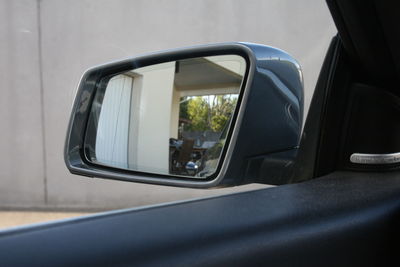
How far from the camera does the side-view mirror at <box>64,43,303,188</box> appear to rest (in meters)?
1.12

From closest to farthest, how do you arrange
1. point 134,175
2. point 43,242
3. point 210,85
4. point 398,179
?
point 43,242 → point 398,179 → point 210,85 → point 134,175

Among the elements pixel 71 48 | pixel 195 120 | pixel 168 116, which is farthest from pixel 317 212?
pixel 71 48

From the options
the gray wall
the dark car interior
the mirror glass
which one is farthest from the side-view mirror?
the gray wall

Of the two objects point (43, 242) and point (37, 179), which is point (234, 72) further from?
point (37, 179)

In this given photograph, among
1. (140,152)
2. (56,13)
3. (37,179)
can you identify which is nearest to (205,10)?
(56,13)

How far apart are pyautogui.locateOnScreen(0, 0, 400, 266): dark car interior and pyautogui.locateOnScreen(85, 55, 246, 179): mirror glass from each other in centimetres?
29

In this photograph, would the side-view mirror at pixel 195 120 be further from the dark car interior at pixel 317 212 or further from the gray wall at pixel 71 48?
the gray wall at pixel 71 48

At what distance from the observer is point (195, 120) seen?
124 cm

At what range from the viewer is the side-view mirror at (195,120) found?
112cm

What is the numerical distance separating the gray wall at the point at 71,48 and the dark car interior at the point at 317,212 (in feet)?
18.1

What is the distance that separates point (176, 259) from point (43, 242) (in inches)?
8.7

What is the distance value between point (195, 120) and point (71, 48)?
6.03 metres

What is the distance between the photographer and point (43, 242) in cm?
60

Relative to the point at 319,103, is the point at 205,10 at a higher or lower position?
higher
